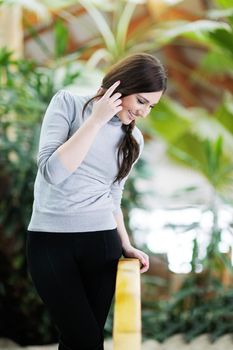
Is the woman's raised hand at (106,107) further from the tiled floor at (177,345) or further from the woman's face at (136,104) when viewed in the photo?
the tiled floor at (177,345)

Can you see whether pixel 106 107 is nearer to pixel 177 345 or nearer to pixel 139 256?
pixel 139 256

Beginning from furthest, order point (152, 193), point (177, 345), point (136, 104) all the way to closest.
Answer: point (152, 193) < point (177, 345) < point (136, 104)

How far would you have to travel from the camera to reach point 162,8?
184 inches

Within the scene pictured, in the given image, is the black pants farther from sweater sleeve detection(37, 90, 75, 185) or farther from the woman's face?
the woman's face

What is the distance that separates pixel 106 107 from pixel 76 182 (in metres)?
0.22

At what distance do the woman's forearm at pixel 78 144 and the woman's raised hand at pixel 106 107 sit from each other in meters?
0.01

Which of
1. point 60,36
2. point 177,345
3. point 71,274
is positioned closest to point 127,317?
point 71,274

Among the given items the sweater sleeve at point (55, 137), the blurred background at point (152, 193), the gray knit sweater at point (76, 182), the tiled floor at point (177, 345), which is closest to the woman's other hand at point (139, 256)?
the gray knit sweater at point (76, 182)

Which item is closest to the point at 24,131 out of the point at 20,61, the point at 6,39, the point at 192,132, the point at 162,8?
the point at 20,61

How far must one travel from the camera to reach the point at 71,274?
145cm

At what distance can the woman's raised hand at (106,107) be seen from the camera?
133 centimetres

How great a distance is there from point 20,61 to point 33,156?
1.75 ft

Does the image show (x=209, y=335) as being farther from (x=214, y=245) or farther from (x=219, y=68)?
(x=219, y=68)

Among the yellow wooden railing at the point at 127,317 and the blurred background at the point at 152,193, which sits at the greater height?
the yellow wooden railing at the point at 127,317
